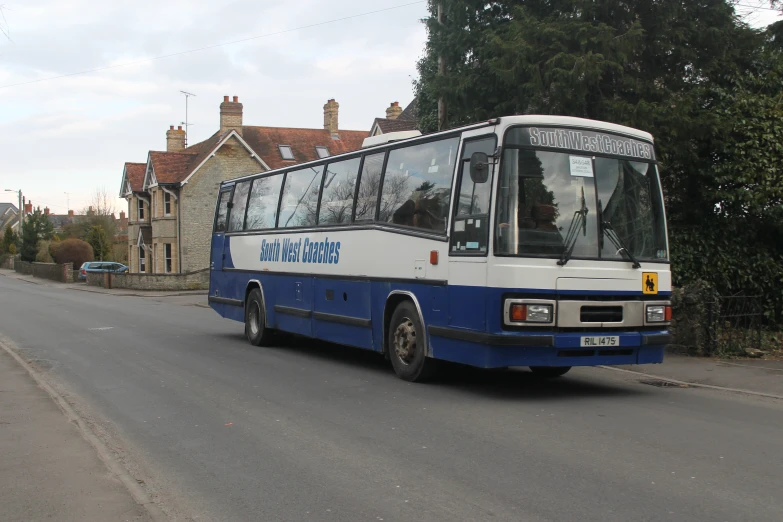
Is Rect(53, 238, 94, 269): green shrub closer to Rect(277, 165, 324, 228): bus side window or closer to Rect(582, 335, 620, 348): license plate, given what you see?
Rect(277, 165, 324, 228): bus side window

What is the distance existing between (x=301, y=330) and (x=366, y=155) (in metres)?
3.36

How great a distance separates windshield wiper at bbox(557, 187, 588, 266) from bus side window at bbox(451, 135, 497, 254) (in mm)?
884

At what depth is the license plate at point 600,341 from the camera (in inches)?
368

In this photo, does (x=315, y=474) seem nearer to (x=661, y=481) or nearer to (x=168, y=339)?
(x=661, y=481)

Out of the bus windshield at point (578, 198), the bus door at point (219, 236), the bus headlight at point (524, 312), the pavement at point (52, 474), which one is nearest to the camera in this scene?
the pavement at point (52, 474)

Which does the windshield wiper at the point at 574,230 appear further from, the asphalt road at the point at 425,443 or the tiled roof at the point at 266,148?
the tiled roof at the point at 266,148

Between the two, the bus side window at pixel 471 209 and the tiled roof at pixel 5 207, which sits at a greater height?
the tiled roof at pixel 5 207

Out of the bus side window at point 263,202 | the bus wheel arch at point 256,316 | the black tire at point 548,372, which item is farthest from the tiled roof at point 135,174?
the black tire at point 548,372

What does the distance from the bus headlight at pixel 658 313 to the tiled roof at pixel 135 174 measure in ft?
165

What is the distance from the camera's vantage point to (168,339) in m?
17.2

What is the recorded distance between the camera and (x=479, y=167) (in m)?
9.27

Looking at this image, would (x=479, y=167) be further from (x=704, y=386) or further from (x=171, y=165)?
(x=171, y=165)

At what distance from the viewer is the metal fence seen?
1373 centimetres

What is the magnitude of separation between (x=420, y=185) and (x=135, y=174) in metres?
50.6
